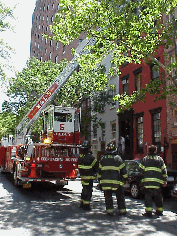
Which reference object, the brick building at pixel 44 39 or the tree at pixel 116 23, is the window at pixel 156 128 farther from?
the brick building at pixel 44 39

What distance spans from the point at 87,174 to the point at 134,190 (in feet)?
10.3

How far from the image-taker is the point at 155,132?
19.4 m

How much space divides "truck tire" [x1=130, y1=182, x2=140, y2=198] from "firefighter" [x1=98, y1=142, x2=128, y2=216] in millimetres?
3101

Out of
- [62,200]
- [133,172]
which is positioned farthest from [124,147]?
[62,200]

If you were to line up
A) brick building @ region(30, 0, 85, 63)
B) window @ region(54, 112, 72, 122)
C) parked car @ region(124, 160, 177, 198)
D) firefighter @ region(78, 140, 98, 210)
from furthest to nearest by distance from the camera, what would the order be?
brick building @ region(30, 0, 85, 63) → window @ region(54, 112, 72, 122) → parked car @ region(124, 160, 177, 198) → firefighter @ region(78, 140, 98, 210)

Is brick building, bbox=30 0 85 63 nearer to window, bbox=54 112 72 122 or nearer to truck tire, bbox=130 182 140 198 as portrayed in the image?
window, bbox=54 112 72 122

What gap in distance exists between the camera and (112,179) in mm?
6926

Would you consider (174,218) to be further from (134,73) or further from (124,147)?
(134,73)

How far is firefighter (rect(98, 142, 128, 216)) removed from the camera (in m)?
6.92

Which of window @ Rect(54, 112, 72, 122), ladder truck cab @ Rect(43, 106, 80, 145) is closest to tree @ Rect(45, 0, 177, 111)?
ladder truck cab @ Rect(43, 106, 80, 145)

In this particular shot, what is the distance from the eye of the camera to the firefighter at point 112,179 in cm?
692

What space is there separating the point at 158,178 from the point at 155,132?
42.2ft

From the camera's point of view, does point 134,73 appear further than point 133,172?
Yes

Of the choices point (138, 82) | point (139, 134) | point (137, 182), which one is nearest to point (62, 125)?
point (137, 182)
